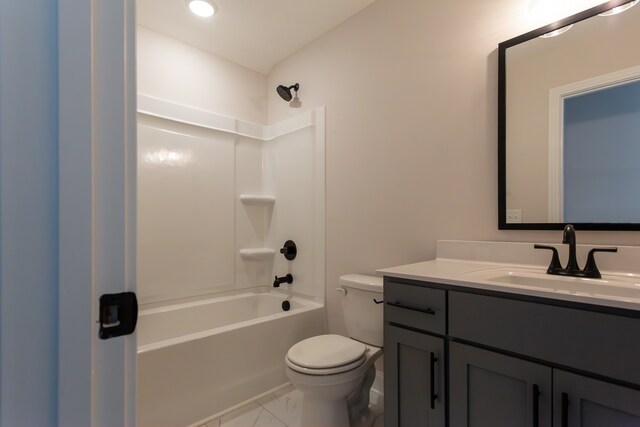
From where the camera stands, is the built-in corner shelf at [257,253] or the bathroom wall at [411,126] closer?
the bathroom wall at [411,126]

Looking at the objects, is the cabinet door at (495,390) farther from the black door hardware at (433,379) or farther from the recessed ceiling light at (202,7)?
the recessed ceiling light at (202,7)

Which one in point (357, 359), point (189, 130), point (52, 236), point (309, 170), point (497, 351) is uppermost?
point (189, 130)

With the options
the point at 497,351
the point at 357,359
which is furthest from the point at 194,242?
the point at 497,351

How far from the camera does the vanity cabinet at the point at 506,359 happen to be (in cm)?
80

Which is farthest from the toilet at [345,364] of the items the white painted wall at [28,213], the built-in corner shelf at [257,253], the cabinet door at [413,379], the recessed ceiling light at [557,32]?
the recessed ceiling light at [557,32]

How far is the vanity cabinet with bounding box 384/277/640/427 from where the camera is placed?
802mm

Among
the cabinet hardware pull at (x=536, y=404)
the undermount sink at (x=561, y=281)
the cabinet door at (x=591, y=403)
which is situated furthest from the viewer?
the undermount sink at (x=561, y=281)

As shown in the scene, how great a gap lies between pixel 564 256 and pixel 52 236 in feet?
5.24

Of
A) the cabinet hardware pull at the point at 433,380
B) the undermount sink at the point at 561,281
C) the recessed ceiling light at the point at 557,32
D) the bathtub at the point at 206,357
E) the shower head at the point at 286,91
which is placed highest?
the shower head at the point at 286,91

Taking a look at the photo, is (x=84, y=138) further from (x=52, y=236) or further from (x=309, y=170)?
(x=309, y=170)

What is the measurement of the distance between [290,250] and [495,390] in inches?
70.0

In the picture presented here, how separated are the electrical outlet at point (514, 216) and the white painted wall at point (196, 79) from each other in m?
2.21

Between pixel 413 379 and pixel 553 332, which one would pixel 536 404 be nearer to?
pixel 553 332

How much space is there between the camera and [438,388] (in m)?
1.13
